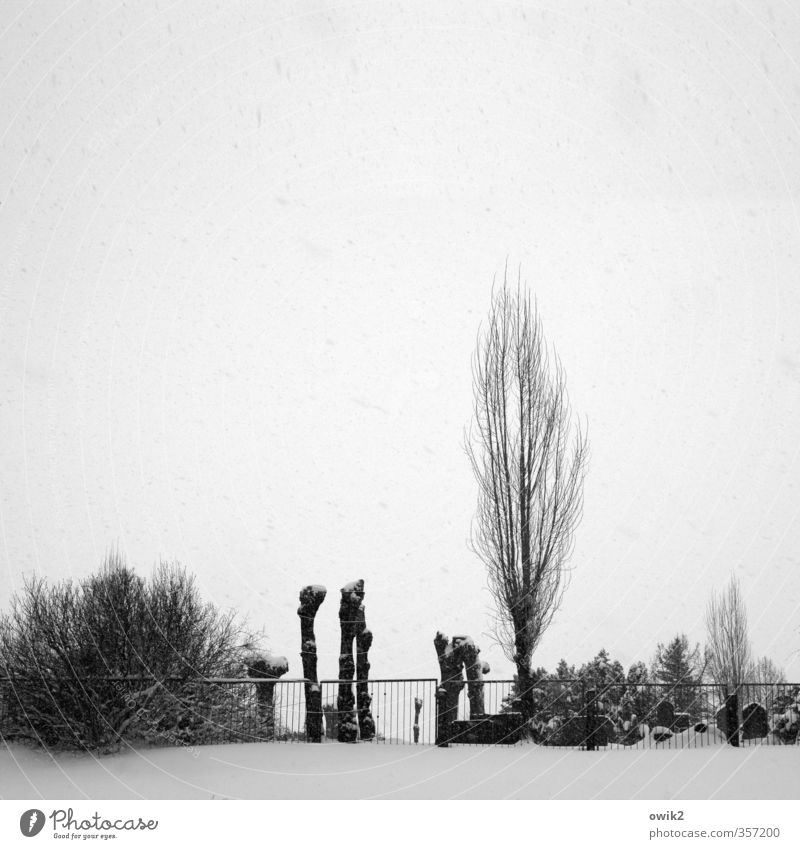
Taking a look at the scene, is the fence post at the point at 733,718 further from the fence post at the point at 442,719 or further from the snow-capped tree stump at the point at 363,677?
the snow-capped tree stump at the point at 363,677

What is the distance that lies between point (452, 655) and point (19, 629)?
Result: 761 cm

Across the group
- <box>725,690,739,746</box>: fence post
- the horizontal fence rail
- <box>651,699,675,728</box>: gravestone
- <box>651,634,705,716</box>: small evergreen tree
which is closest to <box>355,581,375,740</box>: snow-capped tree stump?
the horizontal fence rail

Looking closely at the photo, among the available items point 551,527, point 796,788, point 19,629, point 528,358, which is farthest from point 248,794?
point 528,358

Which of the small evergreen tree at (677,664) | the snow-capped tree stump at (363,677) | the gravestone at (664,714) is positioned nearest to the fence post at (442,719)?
the snow-capped tree stump at (363,677)

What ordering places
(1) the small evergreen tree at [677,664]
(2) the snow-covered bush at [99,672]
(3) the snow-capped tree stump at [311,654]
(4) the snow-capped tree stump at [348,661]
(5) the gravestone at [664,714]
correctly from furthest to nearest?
(1) the small evergreen tree at [677,664] → (5) the gravestone at [664,714] → (3) the snow-capped tree stump at [311,654] → (4) the snow-capped tree stump at [348,661] → (2) the snow-covered bush at [99,672]

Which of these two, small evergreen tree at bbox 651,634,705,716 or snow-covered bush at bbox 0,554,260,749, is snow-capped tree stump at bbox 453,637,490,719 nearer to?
snow-covered bush at bbox 0,554,260,749

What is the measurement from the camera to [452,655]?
1608cm

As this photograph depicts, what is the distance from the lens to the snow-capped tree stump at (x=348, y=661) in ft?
52.3

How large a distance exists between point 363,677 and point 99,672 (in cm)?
552

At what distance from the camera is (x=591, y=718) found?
564 inches

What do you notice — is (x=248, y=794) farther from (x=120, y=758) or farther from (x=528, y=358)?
(x=528, y=358)

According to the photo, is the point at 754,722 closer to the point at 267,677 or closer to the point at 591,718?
the point at 591,718

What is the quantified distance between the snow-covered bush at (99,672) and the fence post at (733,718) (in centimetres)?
884
